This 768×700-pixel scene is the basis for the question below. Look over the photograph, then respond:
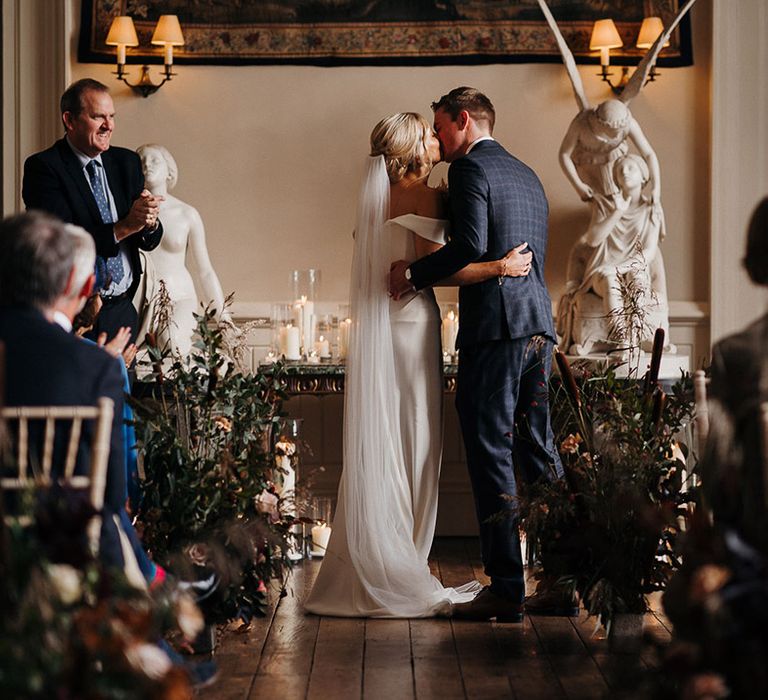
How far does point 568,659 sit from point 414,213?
1691mm

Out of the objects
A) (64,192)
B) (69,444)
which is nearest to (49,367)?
(69,444)

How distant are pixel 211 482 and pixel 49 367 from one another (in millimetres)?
1331

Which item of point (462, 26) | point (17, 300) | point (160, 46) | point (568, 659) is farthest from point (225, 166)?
point (17, 300)

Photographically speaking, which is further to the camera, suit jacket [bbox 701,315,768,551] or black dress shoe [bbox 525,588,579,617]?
black dress shoe [bbox 525,588,579,617]

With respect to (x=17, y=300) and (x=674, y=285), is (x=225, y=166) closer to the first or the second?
(x=674, y=285)

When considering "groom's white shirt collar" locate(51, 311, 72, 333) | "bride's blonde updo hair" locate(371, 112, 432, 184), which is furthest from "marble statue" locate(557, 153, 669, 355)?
"groom's white shirt collar" locate(51, 311, 72, 333)

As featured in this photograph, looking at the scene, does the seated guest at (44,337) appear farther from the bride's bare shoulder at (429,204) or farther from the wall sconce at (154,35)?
the wall sconce at (154,35)

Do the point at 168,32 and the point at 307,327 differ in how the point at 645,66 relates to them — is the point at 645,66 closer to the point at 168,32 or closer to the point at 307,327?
the point at 307,327

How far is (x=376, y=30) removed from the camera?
20.9ft

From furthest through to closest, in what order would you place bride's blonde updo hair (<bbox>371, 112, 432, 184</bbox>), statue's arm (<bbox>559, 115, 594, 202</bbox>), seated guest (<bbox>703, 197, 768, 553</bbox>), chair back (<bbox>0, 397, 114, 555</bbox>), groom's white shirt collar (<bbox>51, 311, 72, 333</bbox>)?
statue's arm (<bbox>559, 115, 594, 202</bbox>) < bride's blonde updo hair (<bbox>371, 112, 432, 184</bbox>) < groom's white shirt collar (<bbox>51, 311, 72, 333</bbox>) < chair back (<bbox>0, 397, 114, 555</bbox>) < seated guest (<bbox>703, 197, 768, 553</bbox>)

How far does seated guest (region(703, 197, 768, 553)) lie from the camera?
6.84ft

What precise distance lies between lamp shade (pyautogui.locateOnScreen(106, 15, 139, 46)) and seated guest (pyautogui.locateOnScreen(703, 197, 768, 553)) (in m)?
4.65

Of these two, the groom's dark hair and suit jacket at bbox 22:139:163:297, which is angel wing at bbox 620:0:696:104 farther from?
suit jacket at bbox 22:139:163:297

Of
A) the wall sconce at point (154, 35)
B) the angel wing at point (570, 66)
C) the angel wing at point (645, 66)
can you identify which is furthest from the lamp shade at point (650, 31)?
the wall sconce at point (154, 35)
